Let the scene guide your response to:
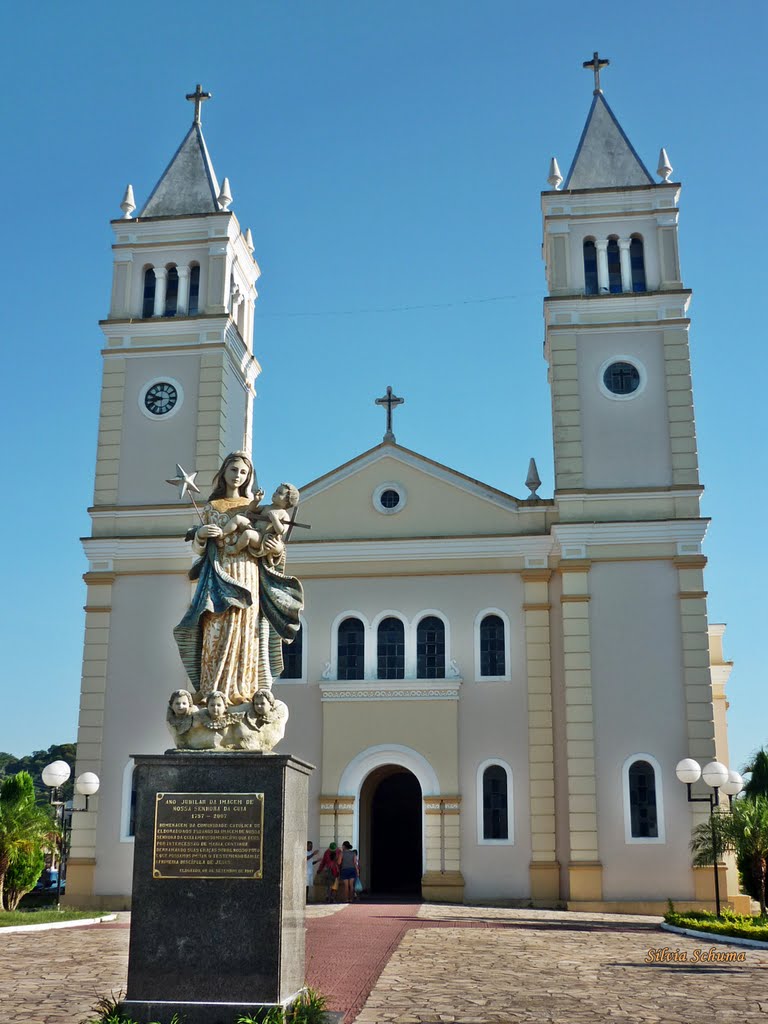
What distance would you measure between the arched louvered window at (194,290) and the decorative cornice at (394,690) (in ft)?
31.5

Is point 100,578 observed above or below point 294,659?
above

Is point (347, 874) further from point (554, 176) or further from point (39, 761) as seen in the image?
point (39, 761)

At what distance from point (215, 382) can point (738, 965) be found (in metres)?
17.7

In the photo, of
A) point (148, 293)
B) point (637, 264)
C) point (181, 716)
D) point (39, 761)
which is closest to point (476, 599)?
point (637, 264)

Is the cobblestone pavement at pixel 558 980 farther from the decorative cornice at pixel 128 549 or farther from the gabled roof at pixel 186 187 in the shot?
the gabled roof at pixel 186 187

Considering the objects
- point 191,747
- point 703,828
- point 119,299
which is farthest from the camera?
point 119,299

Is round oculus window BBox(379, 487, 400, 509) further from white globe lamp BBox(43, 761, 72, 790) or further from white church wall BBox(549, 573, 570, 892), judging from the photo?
white globe lamp BBox(43, 761, 72, 790)

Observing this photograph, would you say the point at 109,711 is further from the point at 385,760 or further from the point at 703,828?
the point at 703,828

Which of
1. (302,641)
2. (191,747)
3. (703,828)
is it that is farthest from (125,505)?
(191,747)

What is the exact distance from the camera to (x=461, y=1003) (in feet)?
31.2

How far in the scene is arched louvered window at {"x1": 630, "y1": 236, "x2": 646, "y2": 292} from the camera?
25609mm

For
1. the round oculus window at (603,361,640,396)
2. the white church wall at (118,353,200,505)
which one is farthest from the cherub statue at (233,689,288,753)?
the round oculus window at (603,361,640,396)

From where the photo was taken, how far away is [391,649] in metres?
24.5

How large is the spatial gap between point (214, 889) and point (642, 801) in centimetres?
1516
